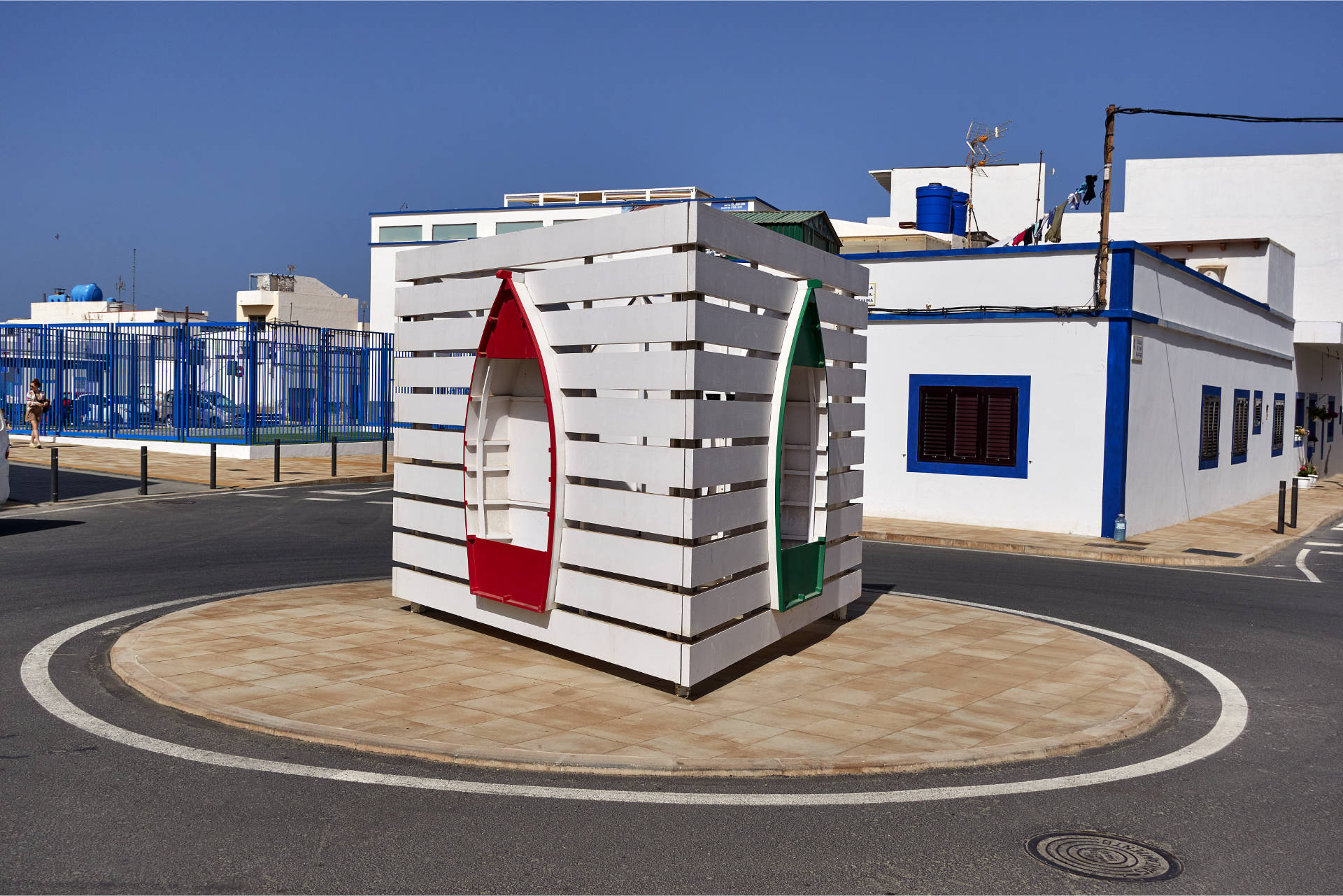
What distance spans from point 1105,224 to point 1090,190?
2670 mm

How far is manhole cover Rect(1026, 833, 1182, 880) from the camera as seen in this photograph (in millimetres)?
5023

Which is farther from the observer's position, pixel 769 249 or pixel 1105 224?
pixel 1105 224

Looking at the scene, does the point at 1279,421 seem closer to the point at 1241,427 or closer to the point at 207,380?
the point at 1241,427

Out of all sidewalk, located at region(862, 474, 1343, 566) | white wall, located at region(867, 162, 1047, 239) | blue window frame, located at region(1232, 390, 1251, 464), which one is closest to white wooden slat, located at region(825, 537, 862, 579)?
sidewalk, located at region(862, 474, 1343, 566)

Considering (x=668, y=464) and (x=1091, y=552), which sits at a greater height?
(x=668, y=464)

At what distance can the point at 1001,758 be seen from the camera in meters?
6.62

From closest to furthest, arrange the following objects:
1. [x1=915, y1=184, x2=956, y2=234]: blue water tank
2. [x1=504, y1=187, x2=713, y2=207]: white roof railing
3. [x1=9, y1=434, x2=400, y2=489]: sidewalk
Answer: [x1=9, y1=434, x2=400, y2=489]: sidewalk < [x1=915, y1=184, x2=956, y2=234]: blue water tank < [x1=504, y1=187, x2=713, y2=207]: white roof railing

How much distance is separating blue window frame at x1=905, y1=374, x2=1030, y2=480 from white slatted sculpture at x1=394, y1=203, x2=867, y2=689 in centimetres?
929

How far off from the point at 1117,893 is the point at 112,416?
31.9 metres

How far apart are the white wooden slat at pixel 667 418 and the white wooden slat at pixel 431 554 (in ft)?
6.20

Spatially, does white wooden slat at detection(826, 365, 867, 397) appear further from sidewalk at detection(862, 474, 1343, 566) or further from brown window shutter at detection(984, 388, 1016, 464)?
brown window shutter at detection(984, 388, 1016, 464)

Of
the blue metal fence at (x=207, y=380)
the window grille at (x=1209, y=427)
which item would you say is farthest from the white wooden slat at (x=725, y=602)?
the blue metal fence at (x=207, y=380)

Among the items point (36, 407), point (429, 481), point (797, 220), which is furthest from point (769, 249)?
point (36, 407)

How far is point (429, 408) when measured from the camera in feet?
32.4
